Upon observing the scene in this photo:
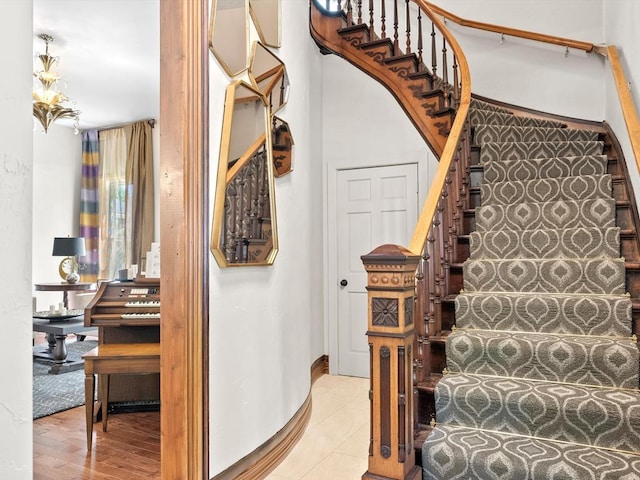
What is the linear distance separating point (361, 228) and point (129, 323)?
91.4 inches

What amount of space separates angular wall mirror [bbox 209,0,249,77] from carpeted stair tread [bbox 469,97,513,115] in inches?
98.8

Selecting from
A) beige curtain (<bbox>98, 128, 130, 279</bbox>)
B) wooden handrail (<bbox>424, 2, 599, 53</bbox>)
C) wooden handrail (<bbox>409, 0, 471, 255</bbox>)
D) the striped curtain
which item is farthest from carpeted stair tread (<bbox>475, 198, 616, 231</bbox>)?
the striped curtain

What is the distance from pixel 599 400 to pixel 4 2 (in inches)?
90.7

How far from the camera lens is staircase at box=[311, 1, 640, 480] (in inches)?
76.3

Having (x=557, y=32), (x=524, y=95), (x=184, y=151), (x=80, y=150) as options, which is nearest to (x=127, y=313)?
(x=184, y=151)

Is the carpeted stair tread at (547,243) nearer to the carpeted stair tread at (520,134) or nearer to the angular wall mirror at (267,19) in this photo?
the carpeted stair tread at (520,134)

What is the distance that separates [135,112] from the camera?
6.84 metres

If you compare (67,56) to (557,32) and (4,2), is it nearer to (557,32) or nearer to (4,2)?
(557,32)

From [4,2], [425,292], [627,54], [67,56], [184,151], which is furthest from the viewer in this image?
[67,56]

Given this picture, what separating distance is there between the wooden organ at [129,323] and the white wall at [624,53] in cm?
326

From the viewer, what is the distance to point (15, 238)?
17.9 inches

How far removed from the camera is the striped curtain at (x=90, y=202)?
7.44 metres

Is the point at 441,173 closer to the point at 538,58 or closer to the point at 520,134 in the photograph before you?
the point at 520,134

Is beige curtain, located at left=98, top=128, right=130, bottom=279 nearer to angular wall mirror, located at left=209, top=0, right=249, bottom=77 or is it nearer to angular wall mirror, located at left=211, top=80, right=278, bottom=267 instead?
angular wall mirror, located at left=211, top=80, right=278, bottom=267
